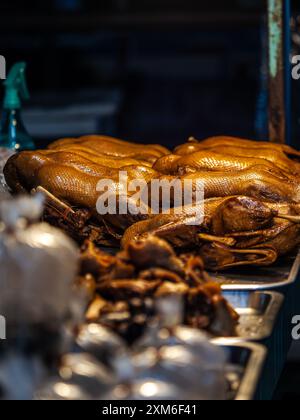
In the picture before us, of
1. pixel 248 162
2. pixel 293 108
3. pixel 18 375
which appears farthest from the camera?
pixel 293 108

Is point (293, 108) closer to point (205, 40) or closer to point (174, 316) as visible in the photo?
point (174, 316)

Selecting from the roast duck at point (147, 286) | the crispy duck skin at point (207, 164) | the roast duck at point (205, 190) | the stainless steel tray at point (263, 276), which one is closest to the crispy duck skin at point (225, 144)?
the roast duck at point (205, 190)

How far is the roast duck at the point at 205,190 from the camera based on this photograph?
2.65 metres

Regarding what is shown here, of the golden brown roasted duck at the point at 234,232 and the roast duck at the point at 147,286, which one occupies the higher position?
the roast duck at the point at 147,286

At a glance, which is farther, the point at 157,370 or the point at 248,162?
the point at 248,162

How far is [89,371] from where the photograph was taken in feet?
4.88

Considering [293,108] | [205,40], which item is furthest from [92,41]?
[293,108]

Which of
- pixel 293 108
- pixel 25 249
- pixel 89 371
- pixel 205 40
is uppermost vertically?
pixel 25 249

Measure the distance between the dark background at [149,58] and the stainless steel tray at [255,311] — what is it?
653 centimetres

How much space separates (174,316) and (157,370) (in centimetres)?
10

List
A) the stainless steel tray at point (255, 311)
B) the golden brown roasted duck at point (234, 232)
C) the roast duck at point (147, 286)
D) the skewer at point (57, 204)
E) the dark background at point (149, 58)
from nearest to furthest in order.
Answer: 1. the roast duck at point (147, 286)
2. the stainless steel tray at point (255, 311)
3. the golden brown roasted duck at point (234, 232)
4. the skewer at point (57, 204)
5. the dark background at point (149, 58)

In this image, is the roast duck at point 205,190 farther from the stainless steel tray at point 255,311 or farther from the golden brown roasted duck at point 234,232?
the stainless steel tray at point 255,311

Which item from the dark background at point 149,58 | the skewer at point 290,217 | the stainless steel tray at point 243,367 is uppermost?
the stainless steel tray at point 243,367

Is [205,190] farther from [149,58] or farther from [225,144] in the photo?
[149,58]
